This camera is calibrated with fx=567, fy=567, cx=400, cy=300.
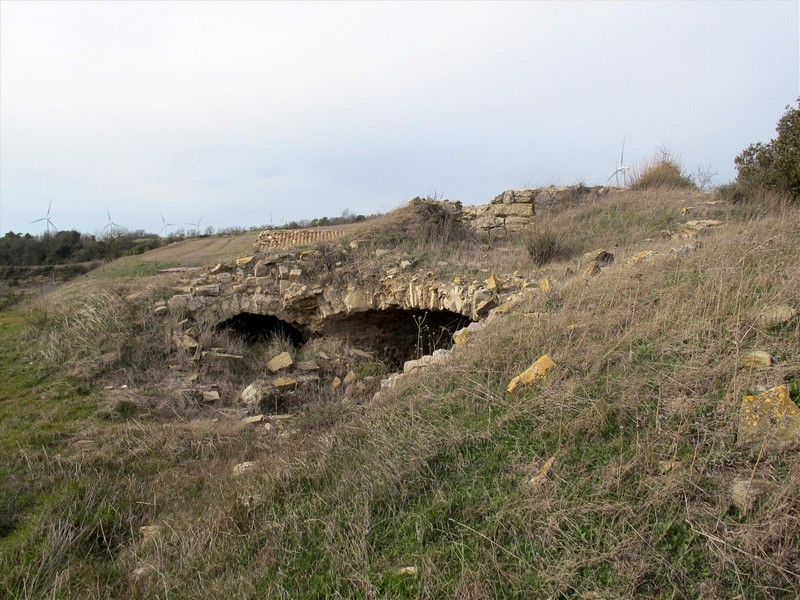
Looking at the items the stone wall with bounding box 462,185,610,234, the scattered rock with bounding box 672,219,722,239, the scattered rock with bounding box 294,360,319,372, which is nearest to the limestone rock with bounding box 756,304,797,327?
the scattered rock with bounding box 672,219,722,239

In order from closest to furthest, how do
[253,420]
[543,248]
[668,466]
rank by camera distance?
[668,466] < [253,420] < [543,248]

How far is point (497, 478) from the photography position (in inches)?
141

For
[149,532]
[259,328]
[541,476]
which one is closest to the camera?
[541,476]

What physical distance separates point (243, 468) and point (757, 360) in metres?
4.21

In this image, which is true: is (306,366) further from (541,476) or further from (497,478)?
(541,476)

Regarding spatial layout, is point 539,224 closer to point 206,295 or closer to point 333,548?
point 206,295

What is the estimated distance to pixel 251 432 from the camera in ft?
21.1

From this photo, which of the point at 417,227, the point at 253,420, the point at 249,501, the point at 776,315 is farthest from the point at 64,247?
the point at 776,315

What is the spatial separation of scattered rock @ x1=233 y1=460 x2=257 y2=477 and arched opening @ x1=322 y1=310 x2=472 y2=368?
488 cm

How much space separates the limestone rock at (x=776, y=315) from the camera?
4105 millimetres

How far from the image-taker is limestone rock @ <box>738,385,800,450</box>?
3070 millimetres

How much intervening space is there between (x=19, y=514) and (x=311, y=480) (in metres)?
2.58

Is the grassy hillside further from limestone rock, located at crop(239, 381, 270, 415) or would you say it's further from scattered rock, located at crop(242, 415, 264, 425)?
limestone rock, located at crop(239, 381, 270, 415)

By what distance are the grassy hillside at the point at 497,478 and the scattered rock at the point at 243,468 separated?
94mm
